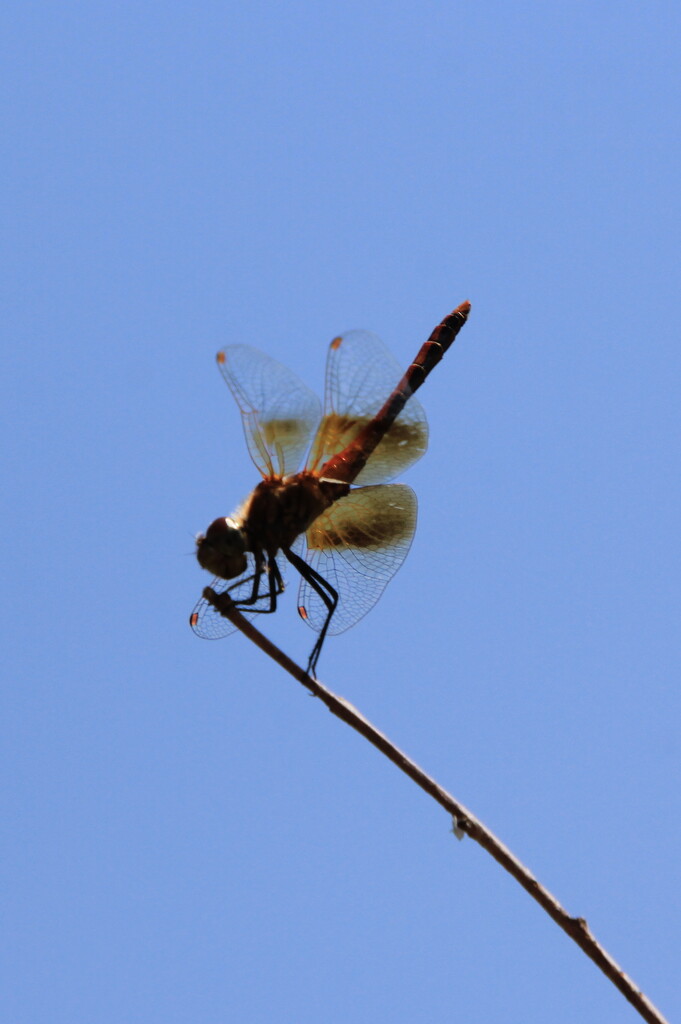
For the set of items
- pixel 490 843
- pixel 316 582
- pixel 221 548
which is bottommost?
pixel 490 843

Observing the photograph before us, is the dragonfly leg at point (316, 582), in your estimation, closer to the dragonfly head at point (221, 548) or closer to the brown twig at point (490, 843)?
the dragonfly head at point (221, 548)

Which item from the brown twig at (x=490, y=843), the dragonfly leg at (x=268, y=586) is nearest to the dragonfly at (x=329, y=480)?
the dragonfly leg at (x=268, y=586)

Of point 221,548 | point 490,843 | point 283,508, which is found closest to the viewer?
point 490,843

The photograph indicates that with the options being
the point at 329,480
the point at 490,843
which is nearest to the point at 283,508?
the point at 329,480

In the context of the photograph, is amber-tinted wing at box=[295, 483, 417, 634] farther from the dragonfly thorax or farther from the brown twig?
the brown twig

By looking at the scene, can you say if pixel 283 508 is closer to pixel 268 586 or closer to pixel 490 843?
pixel 268 586

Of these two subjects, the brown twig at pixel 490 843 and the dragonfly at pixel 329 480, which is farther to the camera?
the dragonfly at pixel 329 480

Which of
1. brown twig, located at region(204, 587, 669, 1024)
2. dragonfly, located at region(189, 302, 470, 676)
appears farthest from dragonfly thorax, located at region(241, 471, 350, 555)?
brown twig, located at region(204, 587, 669, 1024)
